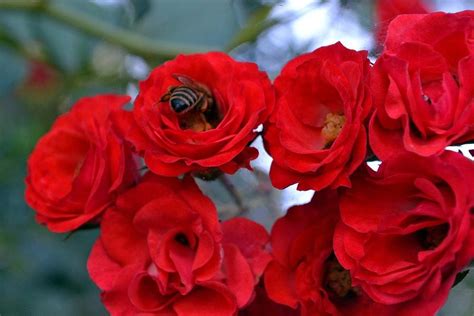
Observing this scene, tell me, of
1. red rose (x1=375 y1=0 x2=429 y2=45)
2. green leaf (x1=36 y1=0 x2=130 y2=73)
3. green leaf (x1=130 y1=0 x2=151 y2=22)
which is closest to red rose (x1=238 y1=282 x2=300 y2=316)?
red rose (x1=375 y1=0 x2=429 y2=45)

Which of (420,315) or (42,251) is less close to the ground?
(420,315)

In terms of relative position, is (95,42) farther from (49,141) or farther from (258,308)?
(258,308)

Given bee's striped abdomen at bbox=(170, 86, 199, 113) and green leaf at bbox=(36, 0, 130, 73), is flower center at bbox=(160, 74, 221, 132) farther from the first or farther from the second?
green leaf at bbox=(36, 0, 130, 73)

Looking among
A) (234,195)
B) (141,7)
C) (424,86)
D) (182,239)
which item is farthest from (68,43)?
(424,86)

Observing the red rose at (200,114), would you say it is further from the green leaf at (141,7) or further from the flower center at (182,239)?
the green leaf at (141,7)

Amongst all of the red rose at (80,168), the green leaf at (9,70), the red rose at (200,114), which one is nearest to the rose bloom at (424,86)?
the red rose at (200,114)

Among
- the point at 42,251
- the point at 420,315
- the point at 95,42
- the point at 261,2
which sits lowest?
the point at 42,251

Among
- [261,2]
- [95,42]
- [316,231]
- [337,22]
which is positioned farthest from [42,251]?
[316,231]
